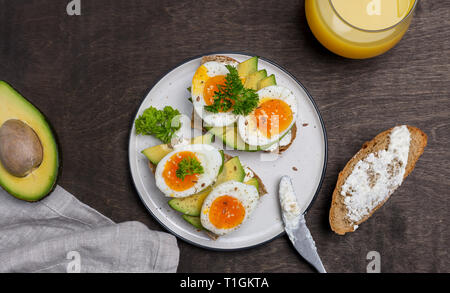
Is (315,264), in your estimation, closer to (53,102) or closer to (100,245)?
(100,245)

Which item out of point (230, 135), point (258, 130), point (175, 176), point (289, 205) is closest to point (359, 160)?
point (289, 205)

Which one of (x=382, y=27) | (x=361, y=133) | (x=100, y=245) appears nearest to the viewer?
(x=382, y=27)

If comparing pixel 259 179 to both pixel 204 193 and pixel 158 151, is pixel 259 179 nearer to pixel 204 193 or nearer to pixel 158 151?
pixel 204 193

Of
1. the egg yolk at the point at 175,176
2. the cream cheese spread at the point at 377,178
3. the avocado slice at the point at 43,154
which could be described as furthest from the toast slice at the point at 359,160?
the avocado slice at the point at 43,154

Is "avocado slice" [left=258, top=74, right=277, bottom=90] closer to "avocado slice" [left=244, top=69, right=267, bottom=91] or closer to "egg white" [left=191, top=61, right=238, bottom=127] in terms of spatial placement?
"avocado slice" [left=244, top=69, right=267, bottom=91]

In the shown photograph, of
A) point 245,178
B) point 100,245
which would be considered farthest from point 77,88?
point 245,178

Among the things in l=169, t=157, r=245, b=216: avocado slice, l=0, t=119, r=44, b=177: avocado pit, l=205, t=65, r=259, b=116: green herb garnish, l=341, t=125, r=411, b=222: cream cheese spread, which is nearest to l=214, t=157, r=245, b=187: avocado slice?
l=169, t=157, r=245, b=216: avocado slice

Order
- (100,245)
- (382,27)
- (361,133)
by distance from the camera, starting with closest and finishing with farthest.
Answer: (382,27) → (100,245) → (361,133)
